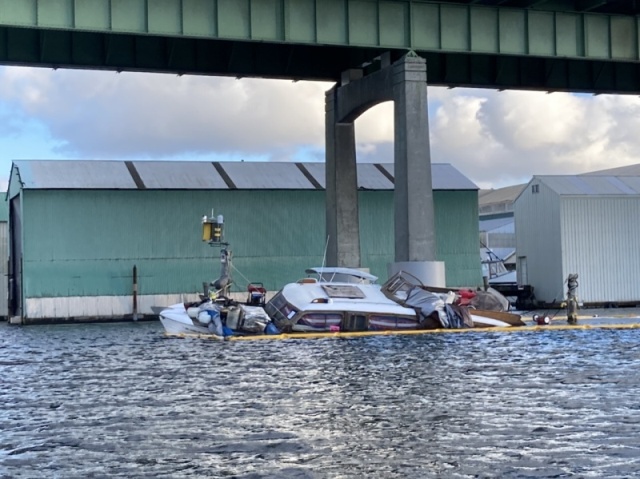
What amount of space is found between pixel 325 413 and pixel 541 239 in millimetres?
54175

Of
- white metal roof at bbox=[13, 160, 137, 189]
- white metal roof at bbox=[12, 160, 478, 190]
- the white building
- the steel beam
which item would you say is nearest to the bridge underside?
the steel beam

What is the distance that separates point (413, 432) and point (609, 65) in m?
45.4

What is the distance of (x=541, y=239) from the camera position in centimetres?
7212

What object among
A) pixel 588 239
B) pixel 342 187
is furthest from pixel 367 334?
pixel 588 239

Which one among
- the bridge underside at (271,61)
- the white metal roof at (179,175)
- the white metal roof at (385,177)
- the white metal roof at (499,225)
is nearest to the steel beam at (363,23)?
the bridge underside at (271,61)

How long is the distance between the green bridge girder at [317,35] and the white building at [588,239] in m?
14.0

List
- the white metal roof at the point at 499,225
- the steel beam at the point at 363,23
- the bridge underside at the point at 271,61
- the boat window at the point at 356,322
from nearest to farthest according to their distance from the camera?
the boat window at the point at 356,322 < the steel beam at the point at 363,23 < the bridge underside at the point at 271,61 < the white metal roof at the point at 499,225

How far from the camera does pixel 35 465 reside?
15578 mm

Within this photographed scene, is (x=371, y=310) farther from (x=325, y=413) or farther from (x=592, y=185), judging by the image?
(x=592, y=185)

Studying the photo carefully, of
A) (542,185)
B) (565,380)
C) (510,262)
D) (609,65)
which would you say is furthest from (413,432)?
(510,262)

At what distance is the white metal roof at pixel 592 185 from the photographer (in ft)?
232

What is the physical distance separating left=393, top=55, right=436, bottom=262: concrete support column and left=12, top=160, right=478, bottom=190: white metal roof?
17777mm

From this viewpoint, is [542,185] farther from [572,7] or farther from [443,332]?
[443,332]

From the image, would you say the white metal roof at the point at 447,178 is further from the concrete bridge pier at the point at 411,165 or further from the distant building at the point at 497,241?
the concrete bridge pier at the point at 411,165
